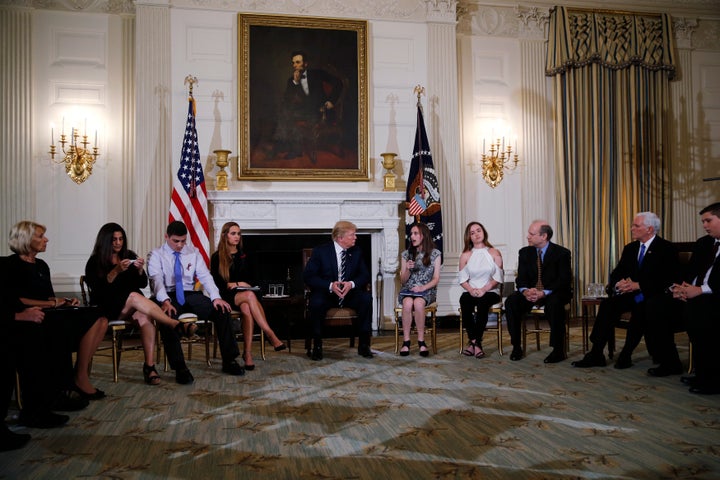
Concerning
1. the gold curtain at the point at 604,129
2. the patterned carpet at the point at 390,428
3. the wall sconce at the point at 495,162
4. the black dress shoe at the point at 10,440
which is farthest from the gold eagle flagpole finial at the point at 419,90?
the black dress shoe at the point at 10,440

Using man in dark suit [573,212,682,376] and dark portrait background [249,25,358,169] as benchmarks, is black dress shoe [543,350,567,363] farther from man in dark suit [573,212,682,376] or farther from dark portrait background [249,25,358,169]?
dark portrait background [249,25,358,169]

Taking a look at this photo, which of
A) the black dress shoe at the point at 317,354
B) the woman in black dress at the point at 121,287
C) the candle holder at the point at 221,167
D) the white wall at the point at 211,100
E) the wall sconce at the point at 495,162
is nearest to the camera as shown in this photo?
the woman in black dress at the point at 121,287

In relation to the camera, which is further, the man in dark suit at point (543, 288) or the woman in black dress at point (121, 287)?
the man in dark suit at point (543, 288)

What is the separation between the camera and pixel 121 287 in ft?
14.5

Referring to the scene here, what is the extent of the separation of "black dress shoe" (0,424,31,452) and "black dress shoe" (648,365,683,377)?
13.4 feet

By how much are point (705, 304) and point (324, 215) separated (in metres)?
4.32

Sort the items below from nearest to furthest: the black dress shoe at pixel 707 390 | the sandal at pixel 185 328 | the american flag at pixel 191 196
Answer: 1. the black dress shoe at pixel 707 390
2. the sandal at pixel 185 328
3. the american flag at pixel 191 196

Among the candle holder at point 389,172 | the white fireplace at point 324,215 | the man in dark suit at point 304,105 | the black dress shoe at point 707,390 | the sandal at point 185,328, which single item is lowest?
the black dress shoe at point 707,390

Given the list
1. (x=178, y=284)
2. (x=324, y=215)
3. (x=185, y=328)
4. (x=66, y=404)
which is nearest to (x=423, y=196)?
(x=324, y=215)

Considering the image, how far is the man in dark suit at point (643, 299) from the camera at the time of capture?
4.63 m

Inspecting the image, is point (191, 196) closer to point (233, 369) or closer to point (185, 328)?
point (185, 328)

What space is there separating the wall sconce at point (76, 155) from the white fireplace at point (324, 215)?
153cm

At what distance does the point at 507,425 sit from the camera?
10.5ft

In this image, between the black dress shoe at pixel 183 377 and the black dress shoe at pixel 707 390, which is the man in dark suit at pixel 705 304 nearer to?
the black dress shoe at pixel 707 390
